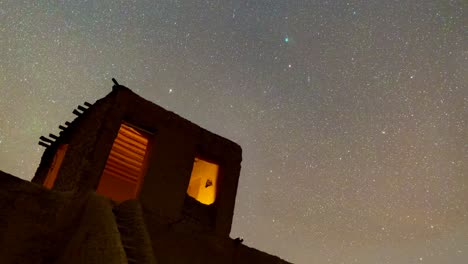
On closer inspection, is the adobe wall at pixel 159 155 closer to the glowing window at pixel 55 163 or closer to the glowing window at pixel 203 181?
the glowing window at pixel 55 163

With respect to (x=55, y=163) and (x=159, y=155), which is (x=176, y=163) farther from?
(x=55, y=163)

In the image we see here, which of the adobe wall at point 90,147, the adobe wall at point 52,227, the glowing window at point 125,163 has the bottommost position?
the adobe wall at point 52,227

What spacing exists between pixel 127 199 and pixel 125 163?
5.82 metres

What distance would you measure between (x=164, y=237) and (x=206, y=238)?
1.19 m

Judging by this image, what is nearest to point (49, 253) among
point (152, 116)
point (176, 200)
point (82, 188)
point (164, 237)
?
point (164, 237)

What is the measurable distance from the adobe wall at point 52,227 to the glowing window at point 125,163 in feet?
13.5

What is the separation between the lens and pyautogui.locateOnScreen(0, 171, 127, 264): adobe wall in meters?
6.07

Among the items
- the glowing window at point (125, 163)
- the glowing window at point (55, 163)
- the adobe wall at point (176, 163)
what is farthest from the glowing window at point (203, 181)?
the glowing window at point (55, 163)

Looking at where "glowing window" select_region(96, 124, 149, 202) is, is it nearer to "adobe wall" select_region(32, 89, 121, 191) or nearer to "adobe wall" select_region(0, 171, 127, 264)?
"adobe wall" select_region(32, 89, 121, 191)

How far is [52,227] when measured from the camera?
7.18 metres

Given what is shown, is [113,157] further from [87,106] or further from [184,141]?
[184,141]

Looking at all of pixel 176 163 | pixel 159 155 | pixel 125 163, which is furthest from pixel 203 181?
pixel 159 155

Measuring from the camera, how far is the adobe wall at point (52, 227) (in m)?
6.07

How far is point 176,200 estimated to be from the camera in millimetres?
11836
